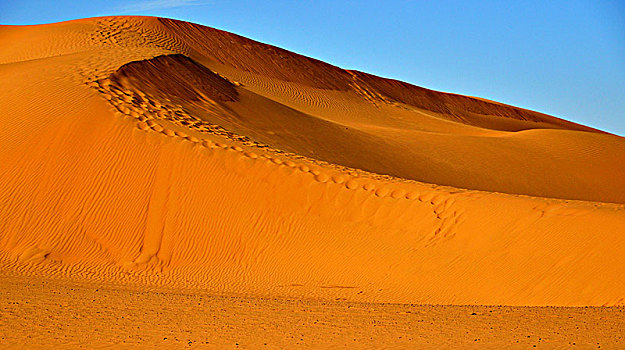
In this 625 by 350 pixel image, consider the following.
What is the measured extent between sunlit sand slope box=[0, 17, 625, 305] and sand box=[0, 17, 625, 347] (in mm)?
37

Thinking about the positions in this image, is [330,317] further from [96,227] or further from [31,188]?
[31,188]

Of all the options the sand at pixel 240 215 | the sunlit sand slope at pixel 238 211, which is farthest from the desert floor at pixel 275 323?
the sunlit sand slope at pixel 238 211

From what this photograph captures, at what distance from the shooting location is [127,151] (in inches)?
625

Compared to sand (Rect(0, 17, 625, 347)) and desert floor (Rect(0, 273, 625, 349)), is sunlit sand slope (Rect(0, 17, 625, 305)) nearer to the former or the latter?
sand (Rect(0, 17, 625, 347))

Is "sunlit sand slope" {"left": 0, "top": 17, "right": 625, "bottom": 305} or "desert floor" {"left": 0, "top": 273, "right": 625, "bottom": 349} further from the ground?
"sunlit sand slope" {"left": 0, "top": 17, "right": 625, "bottom": 305}

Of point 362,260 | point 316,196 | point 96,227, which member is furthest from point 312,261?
point 96,227

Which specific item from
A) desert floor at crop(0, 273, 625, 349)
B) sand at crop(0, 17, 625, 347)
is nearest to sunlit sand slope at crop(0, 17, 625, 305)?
sand at crop(0, 17, 625, 347)

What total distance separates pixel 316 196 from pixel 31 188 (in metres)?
6.25

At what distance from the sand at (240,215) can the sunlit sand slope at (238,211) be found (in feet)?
0.12

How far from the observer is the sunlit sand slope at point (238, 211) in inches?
462

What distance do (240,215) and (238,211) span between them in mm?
131

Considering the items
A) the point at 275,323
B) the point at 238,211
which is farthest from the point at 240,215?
the point at 275,323

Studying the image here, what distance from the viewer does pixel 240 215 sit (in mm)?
14719

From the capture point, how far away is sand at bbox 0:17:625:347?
11320mm
